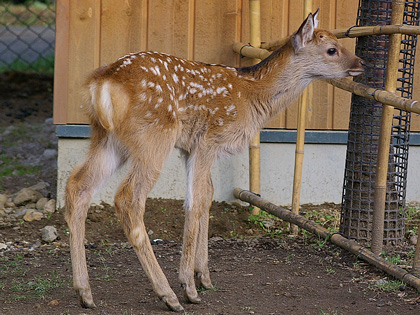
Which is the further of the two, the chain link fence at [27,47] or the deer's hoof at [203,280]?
the chain link fence at [27,47]

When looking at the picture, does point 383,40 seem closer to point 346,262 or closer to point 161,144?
point 346,262

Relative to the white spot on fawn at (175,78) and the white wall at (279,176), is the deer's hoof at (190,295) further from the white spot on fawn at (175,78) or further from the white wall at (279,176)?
the white wall at (279,176)

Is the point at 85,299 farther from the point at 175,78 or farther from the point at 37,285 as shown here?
the point at 175,78

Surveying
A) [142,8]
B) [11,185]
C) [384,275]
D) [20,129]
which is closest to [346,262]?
[384,275]

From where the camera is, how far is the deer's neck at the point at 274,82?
4.82 m

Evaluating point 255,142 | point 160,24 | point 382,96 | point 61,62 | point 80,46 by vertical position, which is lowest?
point 255,142

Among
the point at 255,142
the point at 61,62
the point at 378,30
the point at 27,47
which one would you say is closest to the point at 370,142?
the point at 378,30

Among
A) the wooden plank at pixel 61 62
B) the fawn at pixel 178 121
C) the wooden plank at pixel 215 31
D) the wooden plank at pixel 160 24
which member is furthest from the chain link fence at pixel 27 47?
the fawn at pixel 178 121

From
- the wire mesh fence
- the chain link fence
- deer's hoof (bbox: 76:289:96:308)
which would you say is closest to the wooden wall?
the wire mesh fence

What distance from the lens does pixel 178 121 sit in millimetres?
4395

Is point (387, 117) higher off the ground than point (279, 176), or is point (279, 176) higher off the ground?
point (387, 117)

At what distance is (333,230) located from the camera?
6000 millimetres

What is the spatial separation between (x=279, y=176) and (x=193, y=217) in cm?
242

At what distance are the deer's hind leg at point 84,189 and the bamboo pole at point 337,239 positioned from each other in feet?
5.88
